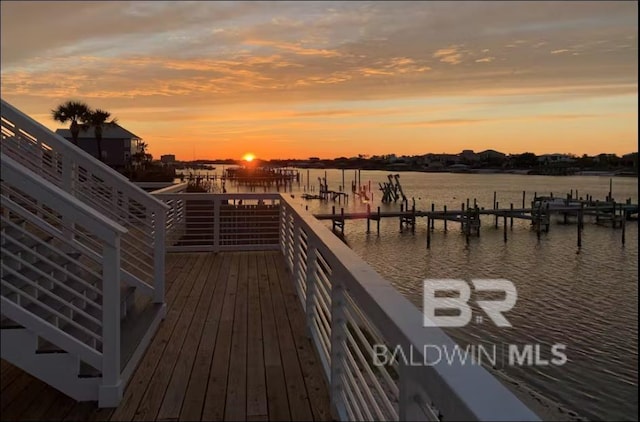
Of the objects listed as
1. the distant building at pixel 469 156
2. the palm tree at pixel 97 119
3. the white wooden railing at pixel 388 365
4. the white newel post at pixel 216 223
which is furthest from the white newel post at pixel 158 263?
the distant building at pixel 469 156

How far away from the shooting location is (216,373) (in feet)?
10.7

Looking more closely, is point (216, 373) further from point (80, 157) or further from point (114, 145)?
point (114, 145)

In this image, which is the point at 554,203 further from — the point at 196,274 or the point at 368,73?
the point at 196,274

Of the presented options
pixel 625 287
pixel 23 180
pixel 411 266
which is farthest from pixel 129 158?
pixel 23 180

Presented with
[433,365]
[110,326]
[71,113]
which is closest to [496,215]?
[71,113]

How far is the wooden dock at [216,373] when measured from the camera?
272cm

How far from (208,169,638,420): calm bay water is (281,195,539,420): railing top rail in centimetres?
50

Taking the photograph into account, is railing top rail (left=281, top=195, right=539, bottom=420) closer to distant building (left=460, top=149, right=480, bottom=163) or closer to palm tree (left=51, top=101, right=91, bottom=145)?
palm tree (left=51, top=101, right=91, bottom=145)

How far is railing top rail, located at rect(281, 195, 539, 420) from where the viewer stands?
977 millimetres

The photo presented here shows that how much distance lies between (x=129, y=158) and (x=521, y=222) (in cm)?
3176


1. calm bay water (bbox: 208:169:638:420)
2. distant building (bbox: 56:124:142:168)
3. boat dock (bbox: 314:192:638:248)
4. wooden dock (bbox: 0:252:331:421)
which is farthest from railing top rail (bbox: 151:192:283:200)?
distant building (bbox: 56:124:142:168)

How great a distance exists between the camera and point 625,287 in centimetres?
1828

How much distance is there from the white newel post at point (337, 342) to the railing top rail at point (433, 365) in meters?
0.19

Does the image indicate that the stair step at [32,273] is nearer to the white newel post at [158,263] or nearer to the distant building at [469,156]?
the white newel post at [158,263]
